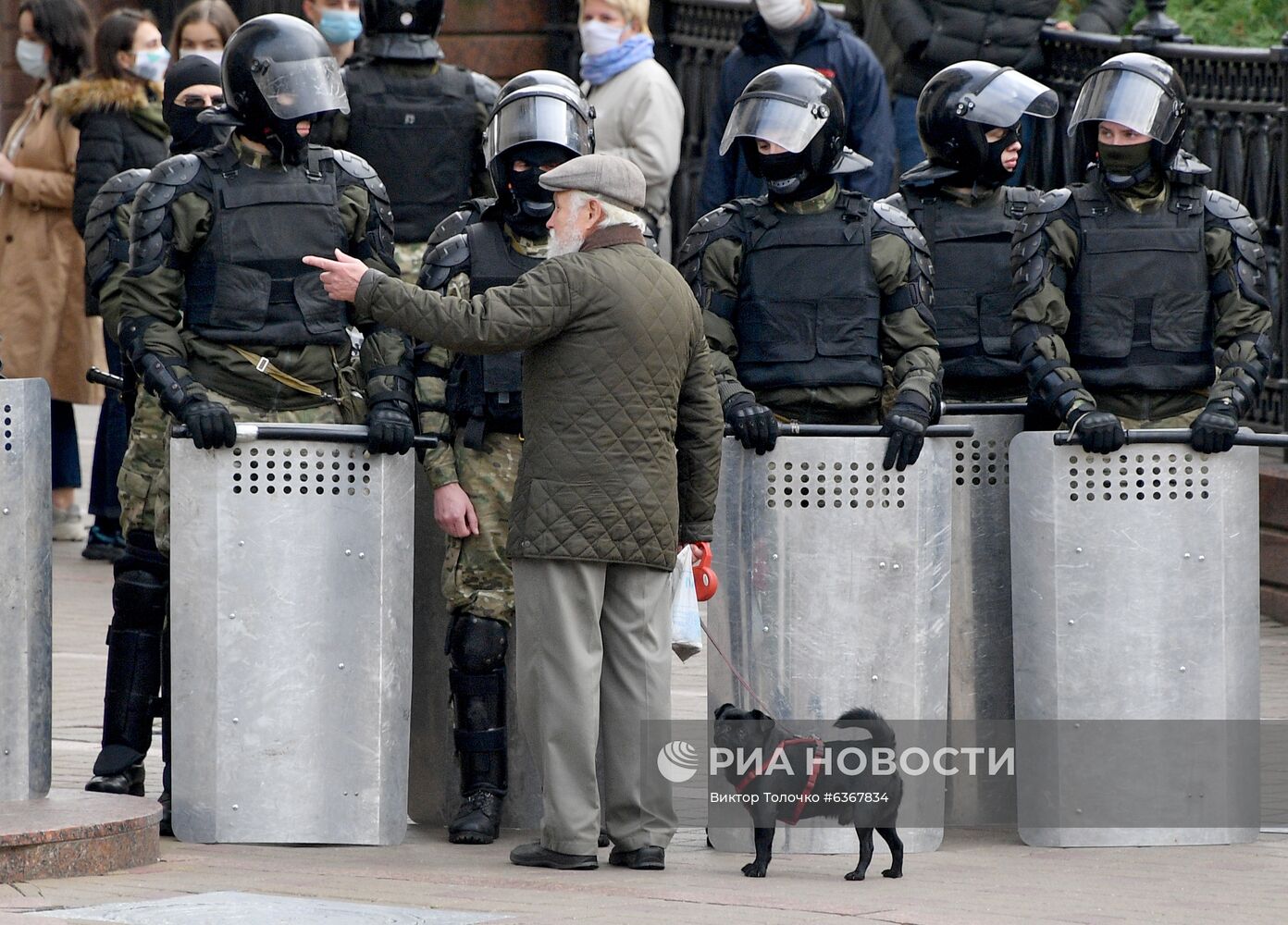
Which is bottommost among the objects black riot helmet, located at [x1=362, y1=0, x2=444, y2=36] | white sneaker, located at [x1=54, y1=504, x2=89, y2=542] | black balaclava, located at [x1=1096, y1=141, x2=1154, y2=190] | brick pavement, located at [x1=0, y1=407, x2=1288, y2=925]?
brick pavement, located at [x1=0, y1=407, x2=1288, y2=925]

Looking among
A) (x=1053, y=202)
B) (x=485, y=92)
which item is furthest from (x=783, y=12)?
(x=1053, y=202)

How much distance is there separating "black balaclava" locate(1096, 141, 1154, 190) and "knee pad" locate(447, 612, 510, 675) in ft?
6.89

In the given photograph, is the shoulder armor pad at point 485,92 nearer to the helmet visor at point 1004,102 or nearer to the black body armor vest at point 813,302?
the helmet visor at point 1004,102

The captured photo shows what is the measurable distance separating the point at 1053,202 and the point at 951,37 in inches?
153

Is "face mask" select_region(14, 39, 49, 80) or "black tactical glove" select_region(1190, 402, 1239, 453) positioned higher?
"face mask" select_region(14, 39, 49, 80)

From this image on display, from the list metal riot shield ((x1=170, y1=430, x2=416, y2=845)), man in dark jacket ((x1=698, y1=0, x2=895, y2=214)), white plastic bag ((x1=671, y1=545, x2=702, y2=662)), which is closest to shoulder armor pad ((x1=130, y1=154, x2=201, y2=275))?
metal riot shield ((x1=170, y1=430, x2=416, y2=845))

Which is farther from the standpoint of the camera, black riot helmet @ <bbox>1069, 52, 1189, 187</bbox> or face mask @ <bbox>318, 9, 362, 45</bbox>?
face mask @ <bbox>318, 9, 362, 45</bbox>

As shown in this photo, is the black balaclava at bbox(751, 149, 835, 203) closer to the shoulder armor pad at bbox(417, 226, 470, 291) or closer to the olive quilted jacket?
the olive quilted jacket

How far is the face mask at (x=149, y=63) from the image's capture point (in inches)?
428

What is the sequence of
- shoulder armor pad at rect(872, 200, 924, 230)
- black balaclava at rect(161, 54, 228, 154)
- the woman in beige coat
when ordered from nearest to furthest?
shoulder armor pad at rect(872, 200, 924, 230)
black balaclava at rect(161, 54, 228, 154)
the woman in beige coat

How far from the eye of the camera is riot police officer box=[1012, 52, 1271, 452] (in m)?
7.10

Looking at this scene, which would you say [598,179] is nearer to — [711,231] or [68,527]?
[711,231]

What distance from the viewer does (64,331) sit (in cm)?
1159

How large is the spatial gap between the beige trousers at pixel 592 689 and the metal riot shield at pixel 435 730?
0.66 m
